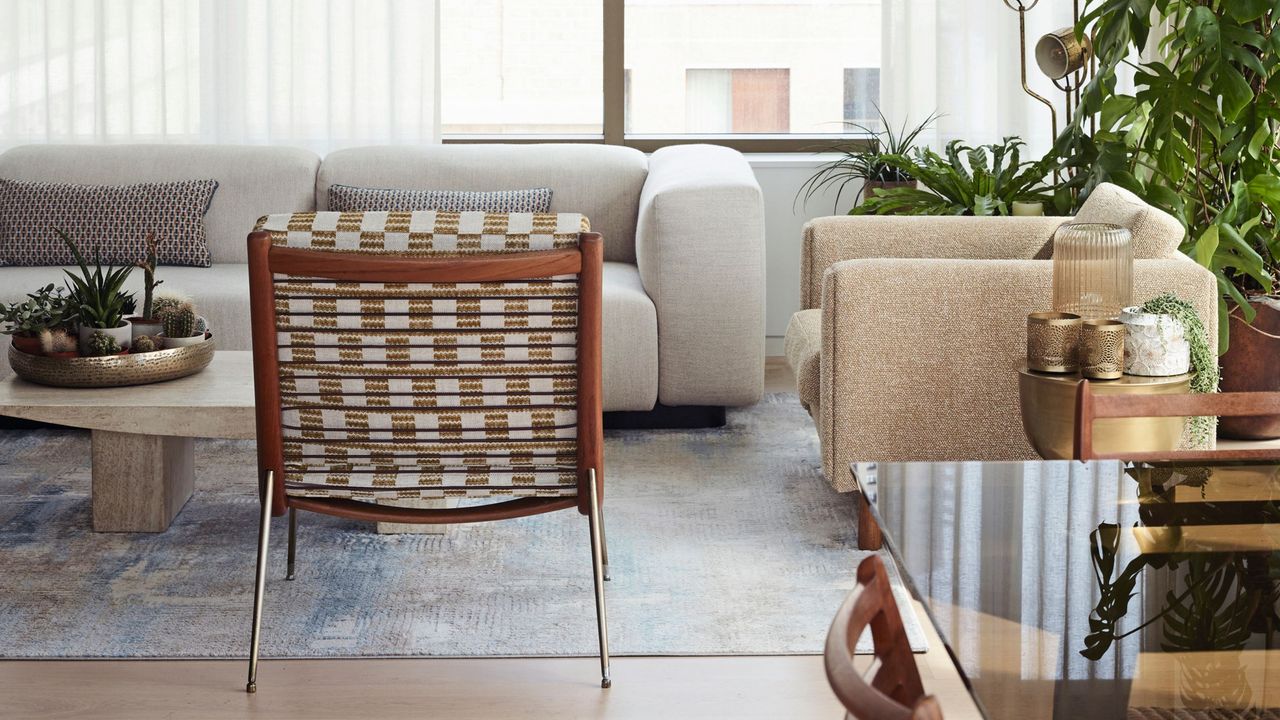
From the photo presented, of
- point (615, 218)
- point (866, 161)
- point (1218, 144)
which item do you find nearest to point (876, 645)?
point (1218, 144)

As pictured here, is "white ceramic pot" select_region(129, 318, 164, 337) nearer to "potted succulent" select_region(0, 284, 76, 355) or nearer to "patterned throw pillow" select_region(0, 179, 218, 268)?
"potted succulent" select_region(0, 284, 76, 355)

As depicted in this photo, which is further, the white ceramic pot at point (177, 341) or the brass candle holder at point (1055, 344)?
the white ceramic pot at point (177, 341)

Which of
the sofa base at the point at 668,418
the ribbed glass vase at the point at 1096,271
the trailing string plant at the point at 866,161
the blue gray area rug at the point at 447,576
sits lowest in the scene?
the blue gray area rug at the point at 447,576

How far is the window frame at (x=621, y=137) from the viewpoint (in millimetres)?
5207

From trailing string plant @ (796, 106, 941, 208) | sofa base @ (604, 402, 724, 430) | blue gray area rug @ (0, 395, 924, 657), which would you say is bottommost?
blue gray area rug @ (0, 395, 924, 657)

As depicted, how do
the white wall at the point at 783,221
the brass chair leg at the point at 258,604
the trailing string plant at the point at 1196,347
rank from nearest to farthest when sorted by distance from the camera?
the brass chair leg at the point at 258,604
the trailing string plant at the point at 1196,347
the white wall at the point at 783,221

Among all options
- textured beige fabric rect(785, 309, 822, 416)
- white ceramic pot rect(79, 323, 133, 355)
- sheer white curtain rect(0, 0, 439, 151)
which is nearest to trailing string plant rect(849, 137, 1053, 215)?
textured beige fabric rect(785, 309, 822, 416)

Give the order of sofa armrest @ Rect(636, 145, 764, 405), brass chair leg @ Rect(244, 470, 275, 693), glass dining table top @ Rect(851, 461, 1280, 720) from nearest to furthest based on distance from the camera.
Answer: glass dining table top @ Rect(851, 461, 1280, 720)
brass chair leg @ Rect(244, 470, 275, 693)
sofa armrest @ Rect(636, 145, 764, 405)

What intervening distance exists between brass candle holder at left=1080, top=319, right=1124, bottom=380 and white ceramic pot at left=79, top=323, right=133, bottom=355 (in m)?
2.00

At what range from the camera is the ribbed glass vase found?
2699 millimetres

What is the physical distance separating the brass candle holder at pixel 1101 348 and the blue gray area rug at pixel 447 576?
0.63 m

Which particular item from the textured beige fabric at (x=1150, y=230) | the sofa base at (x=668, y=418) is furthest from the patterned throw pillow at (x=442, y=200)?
the textured beige fabric at (x=1150, y=230)

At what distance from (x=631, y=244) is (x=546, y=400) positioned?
2.29m

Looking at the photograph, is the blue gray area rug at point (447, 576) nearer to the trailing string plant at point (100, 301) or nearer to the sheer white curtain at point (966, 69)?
the trailing string plant at point (100, 301)
